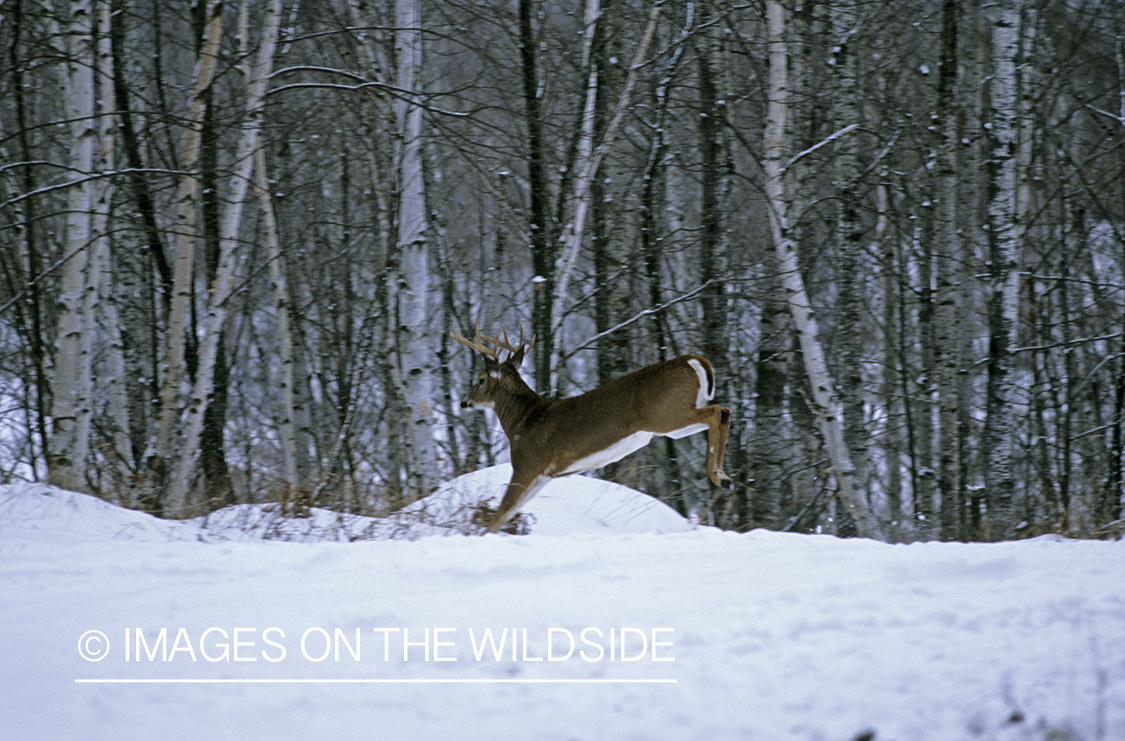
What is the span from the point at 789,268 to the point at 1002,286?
1.78 meters

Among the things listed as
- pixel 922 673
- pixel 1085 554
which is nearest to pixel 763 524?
pixel 1085 554

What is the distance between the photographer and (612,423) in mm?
6312

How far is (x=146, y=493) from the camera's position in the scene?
23.2 ft

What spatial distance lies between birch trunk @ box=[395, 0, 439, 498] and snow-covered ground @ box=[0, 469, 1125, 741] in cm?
289

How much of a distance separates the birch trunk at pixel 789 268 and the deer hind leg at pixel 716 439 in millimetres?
1054

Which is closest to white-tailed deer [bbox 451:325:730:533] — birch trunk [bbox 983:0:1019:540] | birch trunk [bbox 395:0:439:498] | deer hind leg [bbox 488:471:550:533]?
deer hind leg [bbox 488:471:550:533]

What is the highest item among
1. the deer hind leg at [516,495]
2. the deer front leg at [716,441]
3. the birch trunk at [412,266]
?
the birch trunk at [412,266]

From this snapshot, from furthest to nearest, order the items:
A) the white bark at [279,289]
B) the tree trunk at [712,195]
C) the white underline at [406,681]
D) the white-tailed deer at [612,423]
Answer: the tree trunk at [712,195] → the white bark at [279,289] → the white-tailed deer at [612,423] → the white underline at [406,681]

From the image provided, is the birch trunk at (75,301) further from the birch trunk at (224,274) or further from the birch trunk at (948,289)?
the birch trunk at (948,289)

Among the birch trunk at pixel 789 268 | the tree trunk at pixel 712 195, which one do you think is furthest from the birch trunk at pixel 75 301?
the tree trunk at pixel 712 195

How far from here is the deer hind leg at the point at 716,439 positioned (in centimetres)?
596

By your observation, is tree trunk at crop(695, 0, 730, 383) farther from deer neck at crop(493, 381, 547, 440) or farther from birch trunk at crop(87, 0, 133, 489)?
birch trunk at crop(87, 0, 133, 489)

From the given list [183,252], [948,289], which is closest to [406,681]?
[183,252]

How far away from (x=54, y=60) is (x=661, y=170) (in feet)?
24.9
